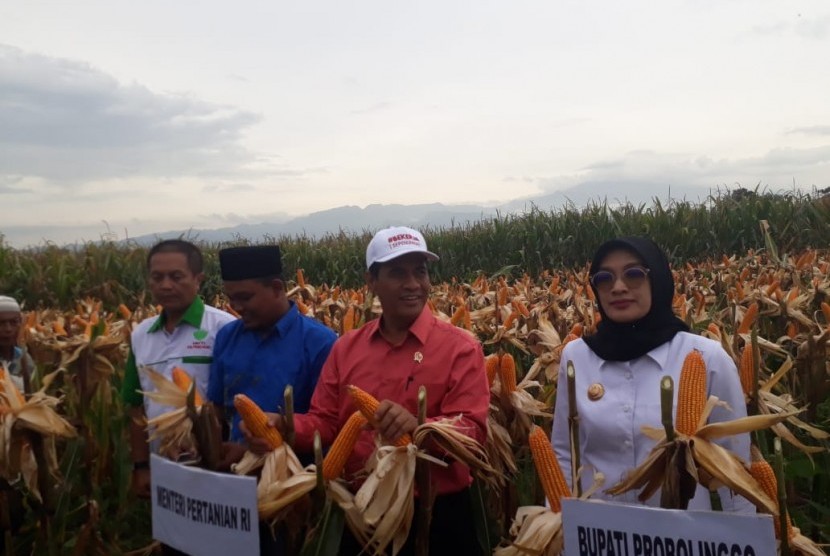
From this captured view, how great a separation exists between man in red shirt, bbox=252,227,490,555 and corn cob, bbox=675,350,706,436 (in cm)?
77

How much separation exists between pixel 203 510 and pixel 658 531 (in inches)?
51.7

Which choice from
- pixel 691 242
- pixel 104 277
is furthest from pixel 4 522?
pixel 691 242

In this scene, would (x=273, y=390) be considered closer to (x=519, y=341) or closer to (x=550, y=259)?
(x=519, y=341)

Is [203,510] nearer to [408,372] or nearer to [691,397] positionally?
[408,372]

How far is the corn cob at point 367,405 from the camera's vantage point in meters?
2.02

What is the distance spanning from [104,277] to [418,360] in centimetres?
1075

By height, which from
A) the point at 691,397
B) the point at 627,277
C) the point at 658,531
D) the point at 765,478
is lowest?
the point at 658,531

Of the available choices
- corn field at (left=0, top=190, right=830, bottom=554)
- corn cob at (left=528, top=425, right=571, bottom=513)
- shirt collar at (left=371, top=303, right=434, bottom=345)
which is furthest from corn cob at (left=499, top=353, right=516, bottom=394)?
corn cob at (left=528, top=425, right=571, bottom=513)

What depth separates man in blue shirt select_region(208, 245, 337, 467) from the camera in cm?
275

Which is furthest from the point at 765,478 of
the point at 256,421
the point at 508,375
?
the point at 256,421

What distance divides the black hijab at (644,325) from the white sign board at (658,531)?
64 cm

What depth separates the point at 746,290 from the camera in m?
5.04

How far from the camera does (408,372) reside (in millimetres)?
2445

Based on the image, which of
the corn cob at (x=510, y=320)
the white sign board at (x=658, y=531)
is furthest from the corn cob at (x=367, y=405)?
the corn cob at (x=510, y=320)
